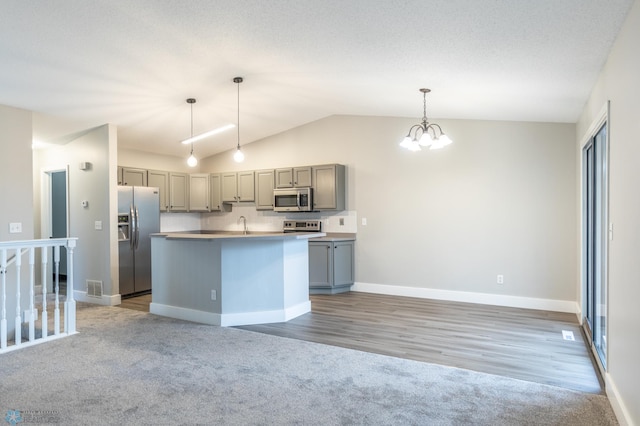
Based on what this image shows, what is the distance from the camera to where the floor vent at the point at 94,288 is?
18.5 feet

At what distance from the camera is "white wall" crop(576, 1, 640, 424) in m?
2.10

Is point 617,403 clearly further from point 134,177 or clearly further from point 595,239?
point 134,177

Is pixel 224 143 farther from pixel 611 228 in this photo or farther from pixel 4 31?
pixel 611 228

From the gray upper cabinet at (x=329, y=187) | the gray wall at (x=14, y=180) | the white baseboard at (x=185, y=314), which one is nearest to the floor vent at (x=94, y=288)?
the gray wall at (x=14, y=180)

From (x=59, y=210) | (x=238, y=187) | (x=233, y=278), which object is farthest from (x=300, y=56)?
(x=59, y=210)

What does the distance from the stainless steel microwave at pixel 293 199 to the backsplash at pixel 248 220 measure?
34 cm

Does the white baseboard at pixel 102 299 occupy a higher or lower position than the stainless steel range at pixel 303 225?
lower

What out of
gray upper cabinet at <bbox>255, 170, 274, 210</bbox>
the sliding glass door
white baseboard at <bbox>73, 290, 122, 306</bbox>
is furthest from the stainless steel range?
the sliding glass door

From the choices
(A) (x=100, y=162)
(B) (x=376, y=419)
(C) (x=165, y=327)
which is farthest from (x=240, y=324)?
(A) (x=100, y=162)

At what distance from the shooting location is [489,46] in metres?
2.89

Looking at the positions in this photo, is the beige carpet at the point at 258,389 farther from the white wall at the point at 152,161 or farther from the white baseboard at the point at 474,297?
the white wall at the point at 152,161

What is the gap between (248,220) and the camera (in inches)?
291

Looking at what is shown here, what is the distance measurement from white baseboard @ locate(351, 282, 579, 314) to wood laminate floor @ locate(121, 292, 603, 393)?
144 millimetres

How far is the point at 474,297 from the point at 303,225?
2.78 meters
